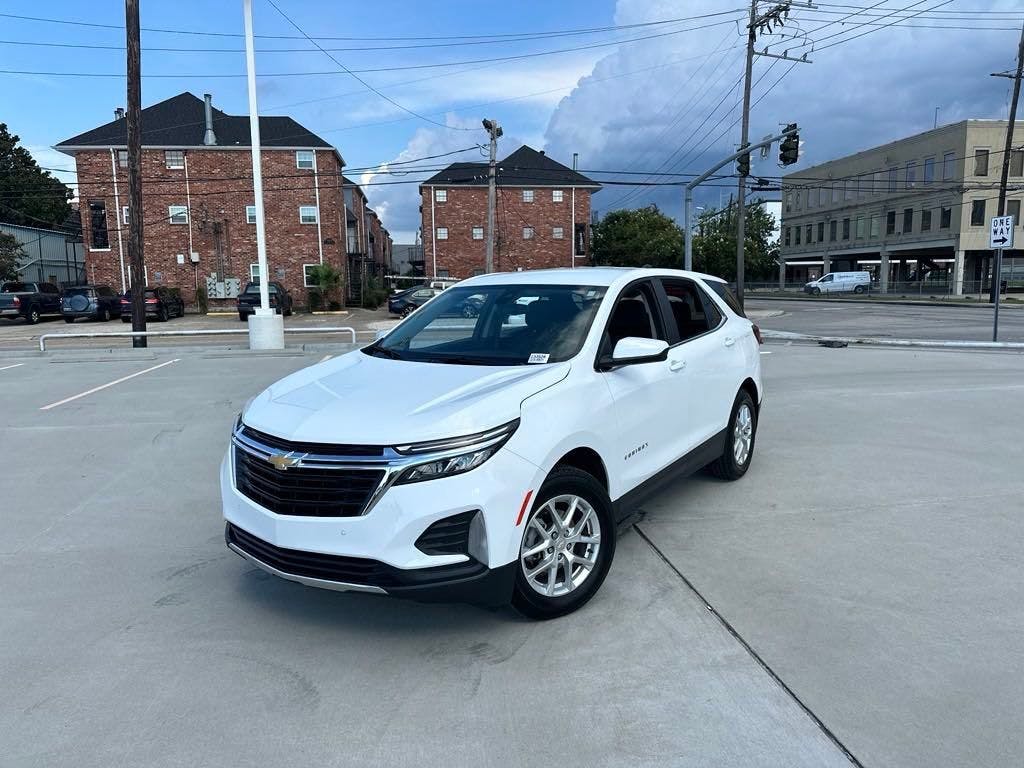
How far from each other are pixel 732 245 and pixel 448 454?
69151 mm

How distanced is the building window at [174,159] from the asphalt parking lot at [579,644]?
1592 inches

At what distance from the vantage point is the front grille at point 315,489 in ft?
10.7

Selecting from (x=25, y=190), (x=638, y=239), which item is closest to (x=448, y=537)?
(x=638, y=239)

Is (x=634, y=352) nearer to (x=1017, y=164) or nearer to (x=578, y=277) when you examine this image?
(x=578, y=277)

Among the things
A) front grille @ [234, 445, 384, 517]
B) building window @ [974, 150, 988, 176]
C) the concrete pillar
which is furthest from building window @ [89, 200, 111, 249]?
building window @ [974, 150, 988, 176]

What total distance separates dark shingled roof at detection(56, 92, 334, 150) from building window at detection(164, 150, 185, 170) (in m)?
0.46

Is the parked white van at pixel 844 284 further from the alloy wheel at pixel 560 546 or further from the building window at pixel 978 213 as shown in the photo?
the alloy wheel at pixel 560 546

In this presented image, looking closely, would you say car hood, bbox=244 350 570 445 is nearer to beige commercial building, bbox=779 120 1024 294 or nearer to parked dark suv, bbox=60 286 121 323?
parked dark suv, bbox=60 286 121 323

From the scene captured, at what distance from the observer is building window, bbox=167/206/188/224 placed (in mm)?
42500

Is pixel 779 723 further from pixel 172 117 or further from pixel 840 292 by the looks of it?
pixel 840 292

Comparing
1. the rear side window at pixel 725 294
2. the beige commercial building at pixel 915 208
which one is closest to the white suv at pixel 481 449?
the rear side window at pixel 725 294

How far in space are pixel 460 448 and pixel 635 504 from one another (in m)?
1.60

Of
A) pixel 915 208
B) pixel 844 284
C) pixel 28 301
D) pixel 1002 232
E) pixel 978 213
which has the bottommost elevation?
pixel 28 301

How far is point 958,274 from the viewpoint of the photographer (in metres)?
52.3
